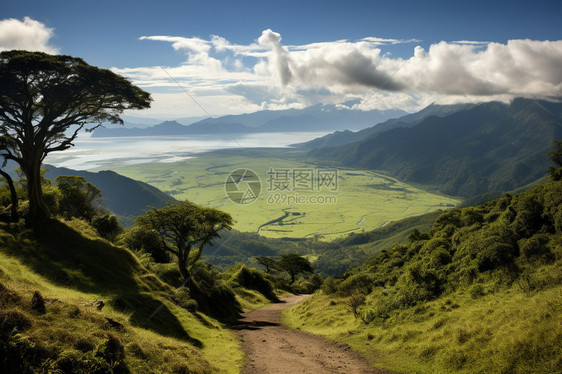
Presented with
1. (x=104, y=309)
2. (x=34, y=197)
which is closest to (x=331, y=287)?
(x=104, y=309)

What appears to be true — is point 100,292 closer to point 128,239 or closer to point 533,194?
point 128,239

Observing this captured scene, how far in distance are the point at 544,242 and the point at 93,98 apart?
35404mm

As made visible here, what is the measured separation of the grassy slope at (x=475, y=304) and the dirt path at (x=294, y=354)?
1.18m

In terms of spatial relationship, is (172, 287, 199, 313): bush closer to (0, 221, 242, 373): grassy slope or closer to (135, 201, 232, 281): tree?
(0, 221, 242, 373): grassy slope

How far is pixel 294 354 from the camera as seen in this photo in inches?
739

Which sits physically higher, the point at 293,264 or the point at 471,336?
the point at 471,336

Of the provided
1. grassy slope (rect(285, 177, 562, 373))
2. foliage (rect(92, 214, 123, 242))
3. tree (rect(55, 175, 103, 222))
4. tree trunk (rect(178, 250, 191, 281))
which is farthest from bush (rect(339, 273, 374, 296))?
tree (rect(55, 175, 103, 222))

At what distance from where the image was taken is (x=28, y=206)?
78.1 ft

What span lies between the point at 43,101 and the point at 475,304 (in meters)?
33.9

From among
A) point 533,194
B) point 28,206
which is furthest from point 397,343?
point 28,206

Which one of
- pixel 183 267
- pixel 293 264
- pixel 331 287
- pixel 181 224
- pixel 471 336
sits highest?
pixel 181 224

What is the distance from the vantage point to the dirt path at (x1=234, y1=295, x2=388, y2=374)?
1577 centimetres

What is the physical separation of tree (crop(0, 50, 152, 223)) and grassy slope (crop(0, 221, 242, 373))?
16.1 ft

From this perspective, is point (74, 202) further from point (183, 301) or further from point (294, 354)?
point (294, 354)
